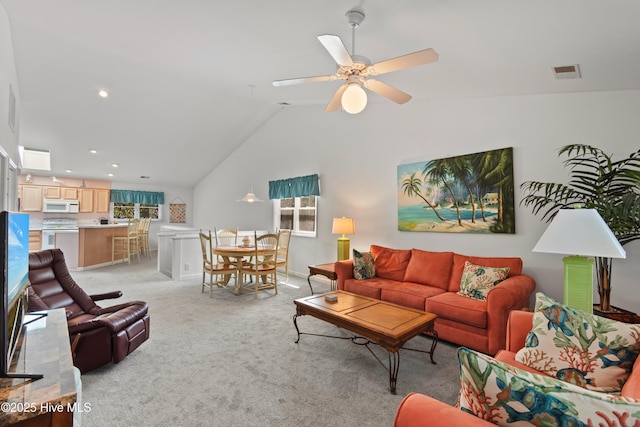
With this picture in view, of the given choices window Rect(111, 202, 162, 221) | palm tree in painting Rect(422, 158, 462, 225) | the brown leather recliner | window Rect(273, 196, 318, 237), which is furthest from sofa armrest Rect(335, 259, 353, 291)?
window Rect(111, 202, 162, 221)

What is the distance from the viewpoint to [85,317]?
265cm

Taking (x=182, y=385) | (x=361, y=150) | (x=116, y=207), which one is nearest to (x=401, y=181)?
(x=361, y=150)

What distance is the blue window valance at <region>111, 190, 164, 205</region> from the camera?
29.7 ft

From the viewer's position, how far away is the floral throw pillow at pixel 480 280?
3.05m

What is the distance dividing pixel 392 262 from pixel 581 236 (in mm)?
2416

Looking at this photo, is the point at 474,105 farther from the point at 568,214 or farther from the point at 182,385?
the point at 182,385

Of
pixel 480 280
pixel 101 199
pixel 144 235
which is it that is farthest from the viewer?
pixel 101 199

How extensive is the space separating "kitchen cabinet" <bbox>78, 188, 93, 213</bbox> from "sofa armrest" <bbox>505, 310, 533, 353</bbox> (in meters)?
10.3

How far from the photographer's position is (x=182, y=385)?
2.22 meters

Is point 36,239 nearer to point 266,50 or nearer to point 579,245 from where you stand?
point 266,50

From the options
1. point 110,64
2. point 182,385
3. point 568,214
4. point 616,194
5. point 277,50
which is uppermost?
point 110,64

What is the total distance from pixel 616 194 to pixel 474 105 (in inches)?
70.8

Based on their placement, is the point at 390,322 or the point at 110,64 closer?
the point at 390,322

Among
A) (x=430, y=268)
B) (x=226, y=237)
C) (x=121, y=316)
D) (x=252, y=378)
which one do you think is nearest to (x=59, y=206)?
(x=226, y=237)
